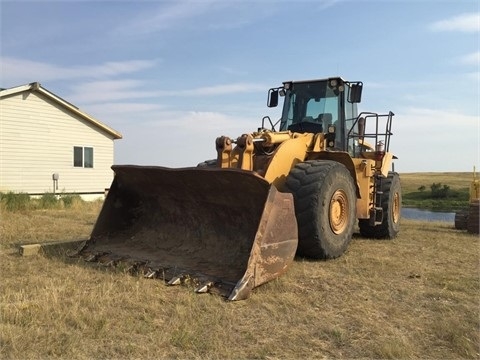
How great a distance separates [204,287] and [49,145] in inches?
649

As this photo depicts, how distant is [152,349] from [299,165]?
12.4 feet

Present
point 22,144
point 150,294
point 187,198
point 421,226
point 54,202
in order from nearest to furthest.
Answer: point 150,294 < point 187,198 < point 421,226 < point 54,202 < point 22,144

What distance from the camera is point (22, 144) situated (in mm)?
18422

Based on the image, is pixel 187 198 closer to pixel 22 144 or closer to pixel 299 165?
pixel 299 165

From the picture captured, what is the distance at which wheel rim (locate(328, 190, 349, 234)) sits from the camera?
6.81 m

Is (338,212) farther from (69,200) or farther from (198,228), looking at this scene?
(69,200)

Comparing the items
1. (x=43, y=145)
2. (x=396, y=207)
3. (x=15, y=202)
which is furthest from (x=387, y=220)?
(x=43, y=145)

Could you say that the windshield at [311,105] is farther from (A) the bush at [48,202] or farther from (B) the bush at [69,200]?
(B) the bush at [69,200]

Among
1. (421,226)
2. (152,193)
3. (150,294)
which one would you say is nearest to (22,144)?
(152,193)

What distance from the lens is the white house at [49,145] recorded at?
59.1ft

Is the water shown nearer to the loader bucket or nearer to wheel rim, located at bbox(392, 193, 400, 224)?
wheel rim, located at bbox(392, 193, 400, 224)

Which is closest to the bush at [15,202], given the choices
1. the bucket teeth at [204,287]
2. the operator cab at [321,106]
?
the operator cab at [321,106]

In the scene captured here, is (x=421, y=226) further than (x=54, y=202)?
No

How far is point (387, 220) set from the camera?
9562 millimetres
